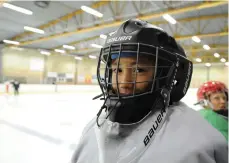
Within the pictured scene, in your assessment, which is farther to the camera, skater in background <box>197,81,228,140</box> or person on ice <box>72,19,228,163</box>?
skater in background <box>197,81,228,140</box>

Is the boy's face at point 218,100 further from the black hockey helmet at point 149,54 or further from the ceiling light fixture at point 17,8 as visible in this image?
the ceiling light fixture at point 17,8

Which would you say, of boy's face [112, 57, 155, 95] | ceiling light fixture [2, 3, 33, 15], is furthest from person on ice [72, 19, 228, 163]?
ceiling light fixture [2, 3, 33, 15]

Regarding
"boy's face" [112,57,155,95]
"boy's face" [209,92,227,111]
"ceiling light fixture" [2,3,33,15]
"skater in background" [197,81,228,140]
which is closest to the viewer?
"boy's face" [112,57,155,95]

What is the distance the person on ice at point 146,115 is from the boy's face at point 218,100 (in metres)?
1.13

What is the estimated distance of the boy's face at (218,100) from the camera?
5.35ft

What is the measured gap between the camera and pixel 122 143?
0.57 m

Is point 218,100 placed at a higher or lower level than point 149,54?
lower

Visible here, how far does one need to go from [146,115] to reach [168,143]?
0.34 ft

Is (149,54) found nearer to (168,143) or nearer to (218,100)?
(168,143)

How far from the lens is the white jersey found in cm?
48

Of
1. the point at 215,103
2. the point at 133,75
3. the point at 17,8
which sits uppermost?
the point at 17,8

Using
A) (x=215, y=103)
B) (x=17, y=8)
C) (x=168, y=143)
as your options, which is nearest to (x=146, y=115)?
(x=168, y=143)

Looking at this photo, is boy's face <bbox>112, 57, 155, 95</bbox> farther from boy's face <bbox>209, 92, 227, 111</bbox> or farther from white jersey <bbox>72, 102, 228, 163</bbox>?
boy's face <bbox>209, 92, 227, 111</bbox>

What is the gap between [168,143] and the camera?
0.49m
